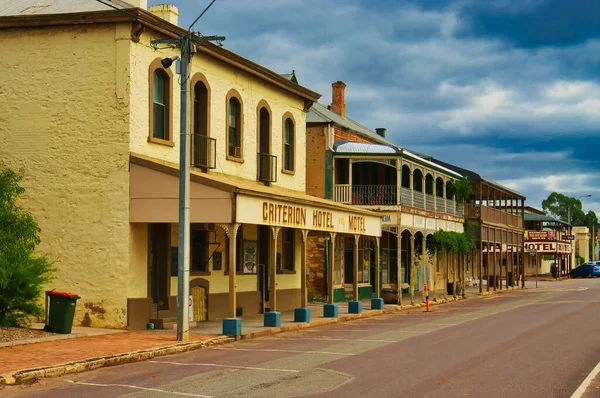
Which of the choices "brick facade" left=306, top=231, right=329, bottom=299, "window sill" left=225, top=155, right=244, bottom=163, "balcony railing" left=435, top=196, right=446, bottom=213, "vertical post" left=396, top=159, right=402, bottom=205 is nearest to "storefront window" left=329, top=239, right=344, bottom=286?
"brick facade" left=306, top=231, right=329, bottom=299

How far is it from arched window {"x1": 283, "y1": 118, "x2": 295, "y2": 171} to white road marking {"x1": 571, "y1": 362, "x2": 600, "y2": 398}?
16.6 m

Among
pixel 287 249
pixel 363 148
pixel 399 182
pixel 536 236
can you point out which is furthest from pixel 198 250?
pixel 536 236

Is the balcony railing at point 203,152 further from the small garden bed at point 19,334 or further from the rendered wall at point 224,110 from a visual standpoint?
the small garden bed at point 19,334

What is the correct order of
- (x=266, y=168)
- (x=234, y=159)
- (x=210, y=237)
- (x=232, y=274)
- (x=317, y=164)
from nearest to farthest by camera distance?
(x=232, y=274), (x=210, y=237), (x=234, y=159), (x=266, y=168), (x=317, y=164)

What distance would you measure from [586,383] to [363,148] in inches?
909

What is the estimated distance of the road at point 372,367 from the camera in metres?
11.7

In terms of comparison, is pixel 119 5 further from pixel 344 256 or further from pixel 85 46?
pixel 344 256

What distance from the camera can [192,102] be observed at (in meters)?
23.4

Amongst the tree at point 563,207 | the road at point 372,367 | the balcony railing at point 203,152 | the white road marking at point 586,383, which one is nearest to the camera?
the white road marking at point 586,383

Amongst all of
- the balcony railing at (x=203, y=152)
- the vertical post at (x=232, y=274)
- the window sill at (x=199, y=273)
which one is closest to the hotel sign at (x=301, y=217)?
the vertical post at (x=232, y=274)

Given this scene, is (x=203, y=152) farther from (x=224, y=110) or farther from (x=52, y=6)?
(x=52, y=6)

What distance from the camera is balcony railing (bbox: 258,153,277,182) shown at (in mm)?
26984

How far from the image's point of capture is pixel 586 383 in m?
12.2

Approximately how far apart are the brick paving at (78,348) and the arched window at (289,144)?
36.0ft
